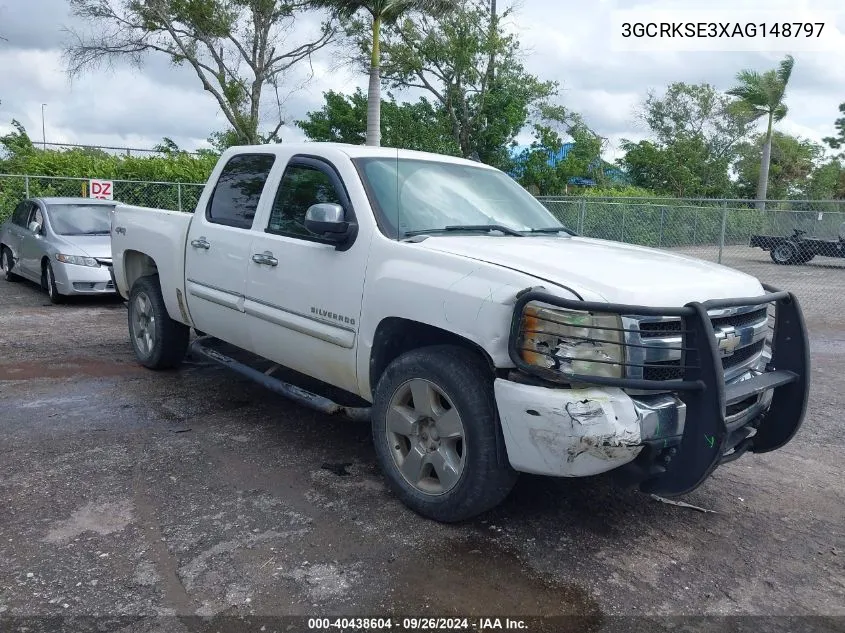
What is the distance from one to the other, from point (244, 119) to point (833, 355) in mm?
25232

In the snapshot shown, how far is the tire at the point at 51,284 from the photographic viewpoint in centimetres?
Answer: 1056

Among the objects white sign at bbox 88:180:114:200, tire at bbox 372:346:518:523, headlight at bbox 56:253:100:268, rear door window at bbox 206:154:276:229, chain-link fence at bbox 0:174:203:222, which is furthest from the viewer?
chain-link fence at bbox 0:174:203:222

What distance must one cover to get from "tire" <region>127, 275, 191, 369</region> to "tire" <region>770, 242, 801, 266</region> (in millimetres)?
12044

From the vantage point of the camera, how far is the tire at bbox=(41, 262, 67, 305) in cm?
1056

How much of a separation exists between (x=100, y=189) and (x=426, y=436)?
47.0 feet

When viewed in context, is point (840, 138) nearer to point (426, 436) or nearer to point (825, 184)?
point (825, 184)

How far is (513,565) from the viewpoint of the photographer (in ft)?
10.9

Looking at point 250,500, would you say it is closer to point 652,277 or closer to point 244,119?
point 652,277

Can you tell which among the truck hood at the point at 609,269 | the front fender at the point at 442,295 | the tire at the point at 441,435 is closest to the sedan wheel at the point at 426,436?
the tire at the point at 441,435

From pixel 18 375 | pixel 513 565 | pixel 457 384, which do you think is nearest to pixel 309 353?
pixel 457 384

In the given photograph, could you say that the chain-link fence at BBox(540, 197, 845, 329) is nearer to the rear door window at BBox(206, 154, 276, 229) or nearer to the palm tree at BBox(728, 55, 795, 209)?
the rear door window at BBox(206, 154, 276, 229)

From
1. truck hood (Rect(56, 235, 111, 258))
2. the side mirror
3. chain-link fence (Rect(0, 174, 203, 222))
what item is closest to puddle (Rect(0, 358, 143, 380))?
the side mirror

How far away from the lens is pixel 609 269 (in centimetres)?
350

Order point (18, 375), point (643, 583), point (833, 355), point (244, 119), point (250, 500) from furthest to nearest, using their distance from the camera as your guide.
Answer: point (244, 119) → point (833, 355) → point (18, 375) → point (250, 500) → point (643, 583)
